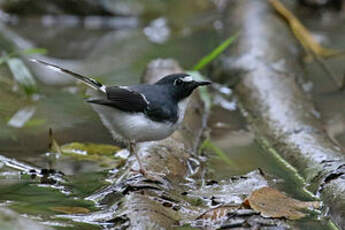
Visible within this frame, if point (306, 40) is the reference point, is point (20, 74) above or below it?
below

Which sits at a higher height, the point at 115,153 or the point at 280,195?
the point at 115,153

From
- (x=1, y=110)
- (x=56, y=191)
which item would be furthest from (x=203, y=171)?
(x=1, y=110)

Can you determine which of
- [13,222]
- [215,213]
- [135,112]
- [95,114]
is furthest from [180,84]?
[13,222]

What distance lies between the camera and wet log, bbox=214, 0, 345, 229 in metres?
4.69

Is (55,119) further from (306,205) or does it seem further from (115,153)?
(306,205)

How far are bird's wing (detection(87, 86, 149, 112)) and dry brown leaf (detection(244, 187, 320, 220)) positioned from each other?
110 cm

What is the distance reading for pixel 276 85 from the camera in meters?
6.77

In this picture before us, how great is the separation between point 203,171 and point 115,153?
89cm

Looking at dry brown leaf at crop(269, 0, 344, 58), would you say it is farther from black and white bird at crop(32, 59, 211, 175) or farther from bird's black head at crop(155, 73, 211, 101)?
black and white bird at crop(32, 59, 211, 175)

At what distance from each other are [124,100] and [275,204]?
4.34 ft

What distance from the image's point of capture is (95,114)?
6652 mm

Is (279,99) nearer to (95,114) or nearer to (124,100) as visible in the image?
(95,114)

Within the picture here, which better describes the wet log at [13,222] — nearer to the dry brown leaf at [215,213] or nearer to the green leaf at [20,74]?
the dry brown leaf at [215,213]

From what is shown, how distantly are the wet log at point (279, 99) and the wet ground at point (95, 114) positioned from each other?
131mm
